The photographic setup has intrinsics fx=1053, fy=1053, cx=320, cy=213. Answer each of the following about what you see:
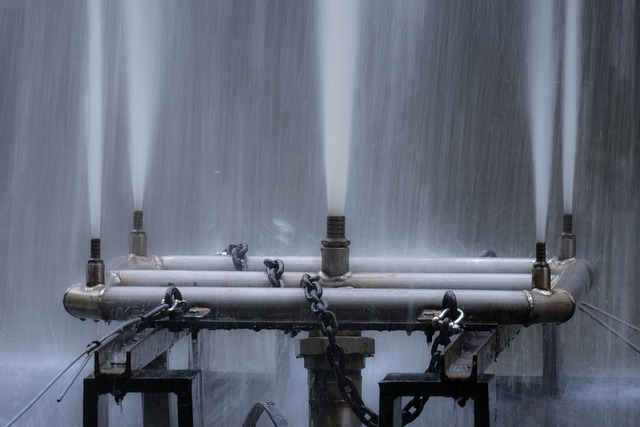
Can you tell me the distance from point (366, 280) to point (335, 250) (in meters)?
0.31

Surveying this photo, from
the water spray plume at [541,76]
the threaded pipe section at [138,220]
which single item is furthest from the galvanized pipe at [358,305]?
the water spray plume at [541,76]

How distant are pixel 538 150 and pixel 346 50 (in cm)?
296

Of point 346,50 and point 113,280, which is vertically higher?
point 346,50

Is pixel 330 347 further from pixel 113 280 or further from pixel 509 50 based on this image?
pixel 509 50

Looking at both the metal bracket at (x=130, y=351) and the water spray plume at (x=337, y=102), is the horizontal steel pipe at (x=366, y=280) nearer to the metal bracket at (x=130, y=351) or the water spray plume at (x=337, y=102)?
the water spray plume at (x=337, y=102)

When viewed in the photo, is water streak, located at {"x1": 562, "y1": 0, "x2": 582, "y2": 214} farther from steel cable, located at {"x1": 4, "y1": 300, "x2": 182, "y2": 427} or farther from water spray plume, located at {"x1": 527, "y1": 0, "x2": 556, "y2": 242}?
steel cable, located at {"x1": 4, "y1": 300, "x2": 182, "y2": 427}

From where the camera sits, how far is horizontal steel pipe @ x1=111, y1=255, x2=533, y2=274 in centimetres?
454

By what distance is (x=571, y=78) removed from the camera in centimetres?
682

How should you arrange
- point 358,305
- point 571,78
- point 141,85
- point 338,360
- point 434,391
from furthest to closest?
point 141,85
point 571,78
point 358,305
point 338,360
point 434,391

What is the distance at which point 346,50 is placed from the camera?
4.25m

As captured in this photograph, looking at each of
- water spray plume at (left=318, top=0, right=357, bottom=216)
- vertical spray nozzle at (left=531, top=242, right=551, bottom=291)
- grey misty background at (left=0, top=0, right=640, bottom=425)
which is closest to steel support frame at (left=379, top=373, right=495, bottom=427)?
vertical spray nozzle at (left=531, top=242, right=551, bottom=291)

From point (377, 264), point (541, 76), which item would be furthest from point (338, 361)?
point (541, 76)

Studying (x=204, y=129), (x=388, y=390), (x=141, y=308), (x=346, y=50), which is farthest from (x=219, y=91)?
(x=388, y=390)

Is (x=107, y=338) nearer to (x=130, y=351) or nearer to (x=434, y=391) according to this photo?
(x=130, y=351)
